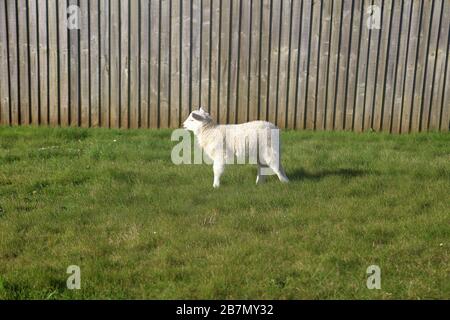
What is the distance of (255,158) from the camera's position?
635 centimetres

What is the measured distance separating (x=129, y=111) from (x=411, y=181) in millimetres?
4704

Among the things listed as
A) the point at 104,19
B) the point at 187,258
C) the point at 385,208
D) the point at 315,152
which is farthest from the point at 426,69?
the point at 187,258

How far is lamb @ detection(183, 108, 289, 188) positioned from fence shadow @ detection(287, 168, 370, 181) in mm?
294

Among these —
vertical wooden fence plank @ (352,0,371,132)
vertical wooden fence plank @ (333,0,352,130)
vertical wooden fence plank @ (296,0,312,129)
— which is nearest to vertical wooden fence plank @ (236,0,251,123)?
vertical wooden fence plank @ (296,0,312,129)

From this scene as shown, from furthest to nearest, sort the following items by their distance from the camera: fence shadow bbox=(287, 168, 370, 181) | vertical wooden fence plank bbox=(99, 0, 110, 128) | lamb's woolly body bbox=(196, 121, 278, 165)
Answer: vertical wooden fence plank bbox=(99, 0, 110, 128) < fence shadow bbox=(287, 168, 370, 181) < lamb's woolly body bbox=(196, 121, 278, 165)

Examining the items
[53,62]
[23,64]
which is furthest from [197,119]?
[23,64]

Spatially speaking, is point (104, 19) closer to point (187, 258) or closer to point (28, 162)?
point (28, 162)

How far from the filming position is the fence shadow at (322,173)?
6636mm

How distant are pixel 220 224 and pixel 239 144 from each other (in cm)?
129

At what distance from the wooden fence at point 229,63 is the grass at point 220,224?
117 centimetres

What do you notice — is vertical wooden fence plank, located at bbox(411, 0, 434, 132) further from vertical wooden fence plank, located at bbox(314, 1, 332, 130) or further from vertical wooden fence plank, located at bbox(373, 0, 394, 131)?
vertical wooden fence plank, located at bbox(314, 1, 332, 130)

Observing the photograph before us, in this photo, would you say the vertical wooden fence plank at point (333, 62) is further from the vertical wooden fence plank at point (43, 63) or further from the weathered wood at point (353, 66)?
the vertical wooden fence plank at point (43, 63)

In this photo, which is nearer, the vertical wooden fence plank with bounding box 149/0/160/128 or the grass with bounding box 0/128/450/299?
the grass with bounding box 0/128/450/299

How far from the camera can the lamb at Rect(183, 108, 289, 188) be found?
6207 millimetres
